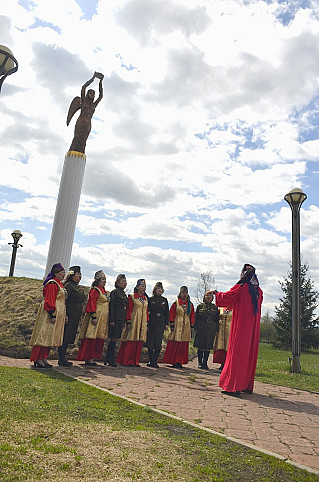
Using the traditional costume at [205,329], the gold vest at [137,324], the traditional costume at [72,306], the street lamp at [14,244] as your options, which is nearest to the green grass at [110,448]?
the traditional costume at [72,306]

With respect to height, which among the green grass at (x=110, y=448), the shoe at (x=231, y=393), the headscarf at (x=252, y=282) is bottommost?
the green grass at (x=110, y=448)

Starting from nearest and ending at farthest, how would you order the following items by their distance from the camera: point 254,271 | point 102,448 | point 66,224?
point 102,448 → point 254,271 → point 66,224

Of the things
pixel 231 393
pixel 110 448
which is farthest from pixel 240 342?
pixel 110 448

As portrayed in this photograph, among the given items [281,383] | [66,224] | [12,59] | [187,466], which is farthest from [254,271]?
[66,224]

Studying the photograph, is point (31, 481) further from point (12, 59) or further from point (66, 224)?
point (66, 224)

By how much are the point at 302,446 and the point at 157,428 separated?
1.48 meters

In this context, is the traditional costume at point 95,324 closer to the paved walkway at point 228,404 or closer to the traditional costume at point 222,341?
the paved walkway at point 228,404

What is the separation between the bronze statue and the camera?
616 inches

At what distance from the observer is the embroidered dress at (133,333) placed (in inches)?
358

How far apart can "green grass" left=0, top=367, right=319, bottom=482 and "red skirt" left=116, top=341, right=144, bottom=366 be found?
435cm

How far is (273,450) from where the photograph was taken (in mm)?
3787

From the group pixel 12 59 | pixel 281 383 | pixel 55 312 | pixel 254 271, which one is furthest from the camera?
pixel 281 383

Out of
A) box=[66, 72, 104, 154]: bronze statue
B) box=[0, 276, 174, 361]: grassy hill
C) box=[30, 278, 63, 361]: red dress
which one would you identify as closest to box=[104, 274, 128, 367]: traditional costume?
box=[0, 276, 174, 361]: grassy hill

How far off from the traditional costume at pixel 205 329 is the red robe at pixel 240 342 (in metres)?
2.91
